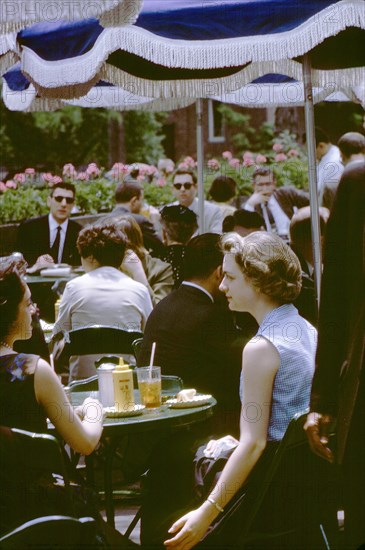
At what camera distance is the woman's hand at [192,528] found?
123 inches

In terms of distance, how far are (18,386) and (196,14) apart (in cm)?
267

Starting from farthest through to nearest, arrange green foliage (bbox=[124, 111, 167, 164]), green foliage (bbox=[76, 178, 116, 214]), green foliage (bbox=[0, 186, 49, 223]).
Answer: green foliage (bbox=[124, 111, 167, 164]) < green foliage (bbox=[76, 178, 116, 214]) < green foliage (bbox=[0, 186, 49, 223])

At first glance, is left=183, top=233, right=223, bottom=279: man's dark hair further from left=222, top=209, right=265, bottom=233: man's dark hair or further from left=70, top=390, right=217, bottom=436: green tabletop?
left=222, top=209, right=265, bottom=233: man's dark hair

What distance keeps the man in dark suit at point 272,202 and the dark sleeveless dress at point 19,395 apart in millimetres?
6946

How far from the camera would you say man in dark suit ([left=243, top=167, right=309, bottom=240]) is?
10.0m

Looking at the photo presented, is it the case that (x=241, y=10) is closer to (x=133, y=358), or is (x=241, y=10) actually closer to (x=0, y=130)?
(x=133, y=358)

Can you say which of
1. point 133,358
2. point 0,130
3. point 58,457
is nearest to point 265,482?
point 58,457

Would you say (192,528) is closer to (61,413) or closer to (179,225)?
(61,413)

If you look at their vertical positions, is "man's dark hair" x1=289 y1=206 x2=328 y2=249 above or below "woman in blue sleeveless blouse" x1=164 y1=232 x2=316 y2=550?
above

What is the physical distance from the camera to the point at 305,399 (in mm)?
3348

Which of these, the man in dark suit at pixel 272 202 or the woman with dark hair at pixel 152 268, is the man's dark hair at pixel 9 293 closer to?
the woman with dark hair at pixel 152 268

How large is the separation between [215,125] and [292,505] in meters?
37.1

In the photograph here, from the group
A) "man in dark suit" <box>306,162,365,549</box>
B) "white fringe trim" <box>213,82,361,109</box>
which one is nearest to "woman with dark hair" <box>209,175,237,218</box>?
"white fringe trim" <box>213,82,361,109</box>

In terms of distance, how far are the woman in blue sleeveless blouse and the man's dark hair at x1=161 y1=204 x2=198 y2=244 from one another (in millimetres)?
3720
